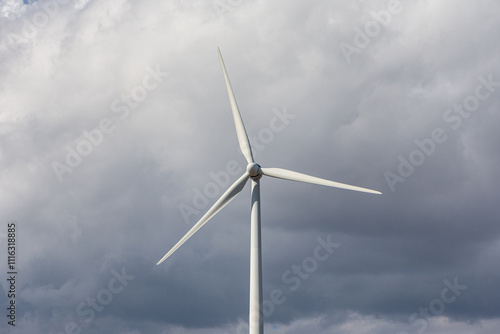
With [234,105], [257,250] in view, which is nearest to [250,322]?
[257,250]

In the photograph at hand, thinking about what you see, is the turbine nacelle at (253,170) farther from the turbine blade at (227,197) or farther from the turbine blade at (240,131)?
the turbine blade at (240,131)

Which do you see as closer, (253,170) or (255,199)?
(253,170)

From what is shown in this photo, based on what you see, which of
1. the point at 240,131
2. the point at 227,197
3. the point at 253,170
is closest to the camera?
the point at 253,170

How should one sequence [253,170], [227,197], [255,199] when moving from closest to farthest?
[253,170], [255,199], [227,197]

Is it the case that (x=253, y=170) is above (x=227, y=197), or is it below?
above

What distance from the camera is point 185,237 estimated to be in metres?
67.9

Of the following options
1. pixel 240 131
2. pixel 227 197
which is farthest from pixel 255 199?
pixel 240 131

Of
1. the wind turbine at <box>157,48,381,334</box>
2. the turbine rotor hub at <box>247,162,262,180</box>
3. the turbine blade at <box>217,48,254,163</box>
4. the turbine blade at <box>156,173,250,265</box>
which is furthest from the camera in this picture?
the turbine blade at <box>217,48,254,163</box>

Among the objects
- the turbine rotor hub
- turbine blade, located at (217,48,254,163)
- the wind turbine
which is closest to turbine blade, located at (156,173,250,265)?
the wind turbine

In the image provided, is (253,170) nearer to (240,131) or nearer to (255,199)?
(255,199)

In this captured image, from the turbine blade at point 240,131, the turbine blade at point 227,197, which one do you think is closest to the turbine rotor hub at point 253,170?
the turbine blade at point 227,197

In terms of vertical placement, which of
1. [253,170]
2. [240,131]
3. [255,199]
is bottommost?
Result: [255,199]

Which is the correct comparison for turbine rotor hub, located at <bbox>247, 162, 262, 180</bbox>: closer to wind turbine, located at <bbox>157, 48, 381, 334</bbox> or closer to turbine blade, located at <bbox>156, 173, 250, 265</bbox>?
wind turbine, located at <bbox>157, 48, 381, 334</bbox>

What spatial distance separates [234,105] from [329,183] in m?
14.5
